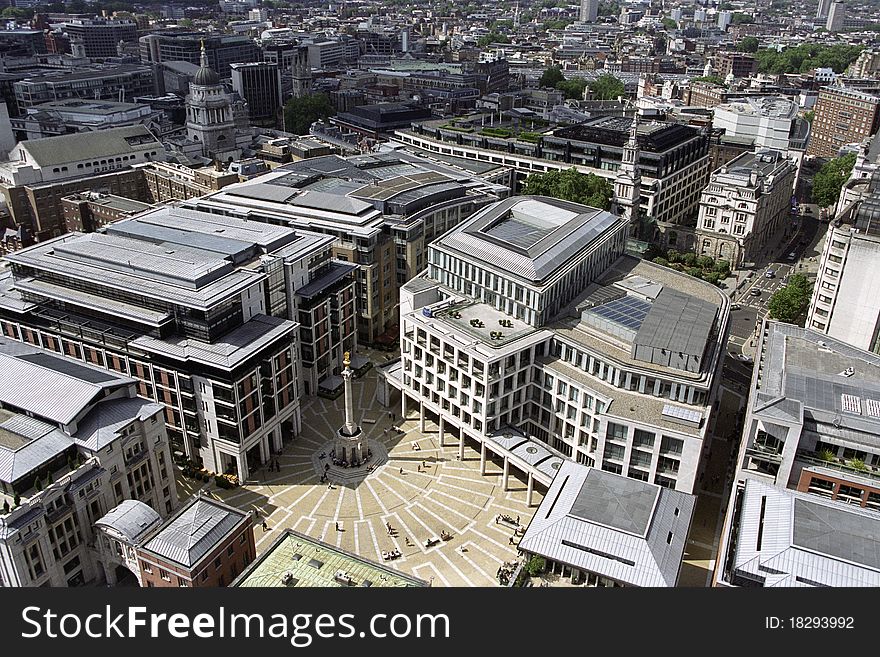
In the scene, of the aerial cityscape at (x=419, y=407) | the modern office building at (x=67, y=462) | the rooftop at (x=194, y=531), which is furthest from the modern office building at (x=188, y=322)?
the rooftop at (x=194, y=531)

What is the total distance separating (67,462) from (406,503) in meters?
45.0

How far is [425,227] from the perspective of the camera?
152 m

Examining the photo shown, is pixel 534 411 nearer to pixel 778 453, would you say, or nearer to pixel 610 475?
pixel 610 475

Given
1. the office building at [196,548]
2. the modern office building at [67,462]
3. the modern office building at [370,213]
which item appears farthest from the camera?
the modern office building at [370,213]

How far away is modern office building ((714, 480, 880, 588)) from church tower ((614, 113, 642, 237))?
12517cm

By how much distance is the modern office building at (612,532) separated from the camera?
78.4 m

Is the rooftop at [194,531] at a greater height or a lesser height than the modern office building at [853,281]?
lesser

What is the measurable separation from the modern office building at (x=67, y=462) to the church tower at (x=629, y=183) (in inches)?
5518

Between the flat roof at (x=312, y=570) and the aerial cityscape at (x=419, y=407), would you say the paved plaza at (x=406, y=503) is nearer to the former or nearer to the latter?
the aerial cityscape at (x=419, y=407)

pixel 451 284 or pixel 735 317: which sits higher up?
pixel 451 284

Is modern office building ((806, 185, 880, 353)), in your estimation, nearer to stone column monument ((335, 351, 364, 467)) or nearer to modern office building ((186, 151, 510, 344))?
modern office building ((186, 151, 510, 344))

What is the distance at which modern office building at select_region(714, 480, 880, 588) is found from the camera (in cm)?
6950

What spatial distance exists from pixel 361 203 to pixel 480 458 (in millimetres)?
60218

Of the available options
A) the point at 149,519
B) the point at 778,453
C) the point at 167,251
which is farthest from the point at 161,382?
the point at 778,453
